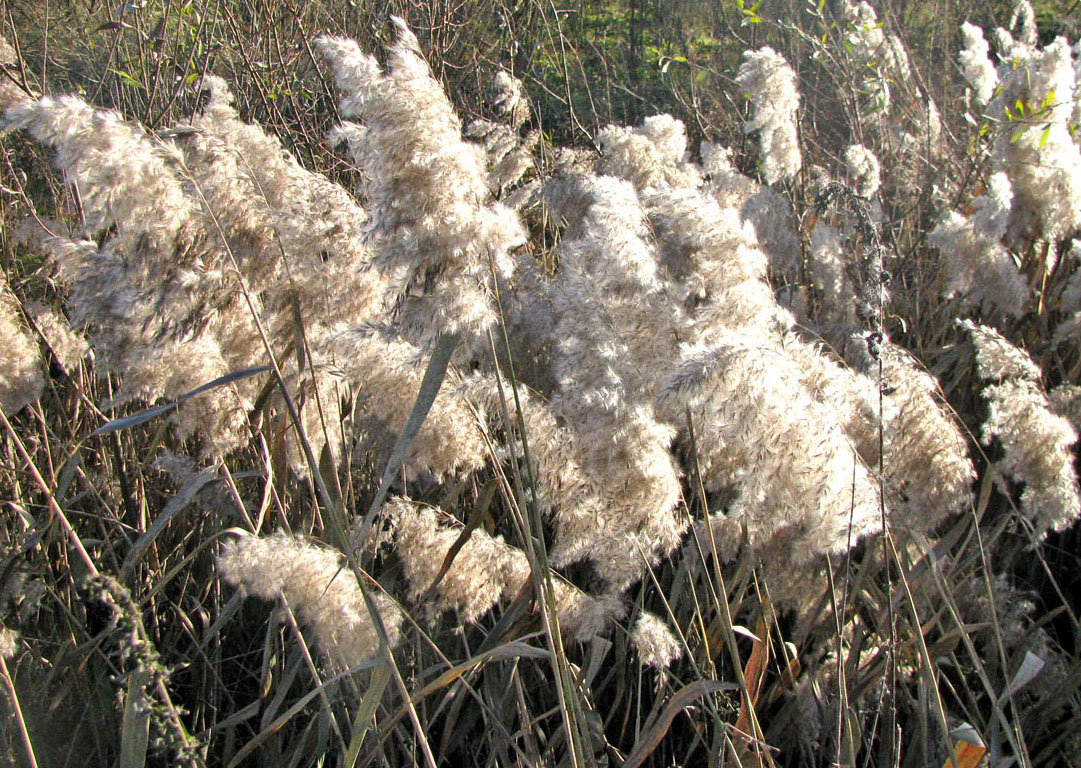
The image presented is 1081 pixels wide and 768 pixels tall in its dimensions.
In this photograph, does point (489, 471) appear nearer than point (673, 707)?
No

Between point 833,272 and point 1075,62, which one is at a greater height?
point 1075,62

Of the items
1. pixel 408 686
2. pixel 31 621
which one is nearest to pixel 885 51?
pixel 408 686

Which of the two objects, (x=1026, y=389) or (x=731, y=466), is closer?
(x=731, y=466)

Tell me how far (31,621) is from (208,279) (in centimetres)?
116

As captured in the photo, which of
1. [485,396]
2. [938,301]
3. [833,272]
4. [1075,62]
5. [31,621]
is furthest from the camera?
[1075,62]

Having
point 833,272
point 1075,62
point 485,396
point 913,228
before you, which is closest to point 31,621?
point 485,396

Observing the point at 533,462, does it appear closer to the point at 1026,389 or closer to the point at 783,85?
the point at 1026,389

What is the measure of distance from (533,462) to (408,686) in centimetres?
60

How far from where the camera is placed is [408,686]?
5.46 ft

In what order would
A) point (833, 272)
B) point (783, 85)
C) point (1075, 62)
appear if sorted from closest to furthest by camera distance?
point (833, 272) → point (783, 85) → point (1075, 62)

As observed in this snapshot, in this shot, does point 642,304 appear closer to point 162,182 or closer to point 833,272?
point 162,182

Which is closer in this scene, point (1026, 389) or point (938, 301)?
point (1026, 389)

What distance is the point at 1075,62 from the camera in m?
3.56

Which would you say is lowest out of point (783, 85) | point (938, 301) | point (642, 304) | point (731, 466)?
point (938, 301)
